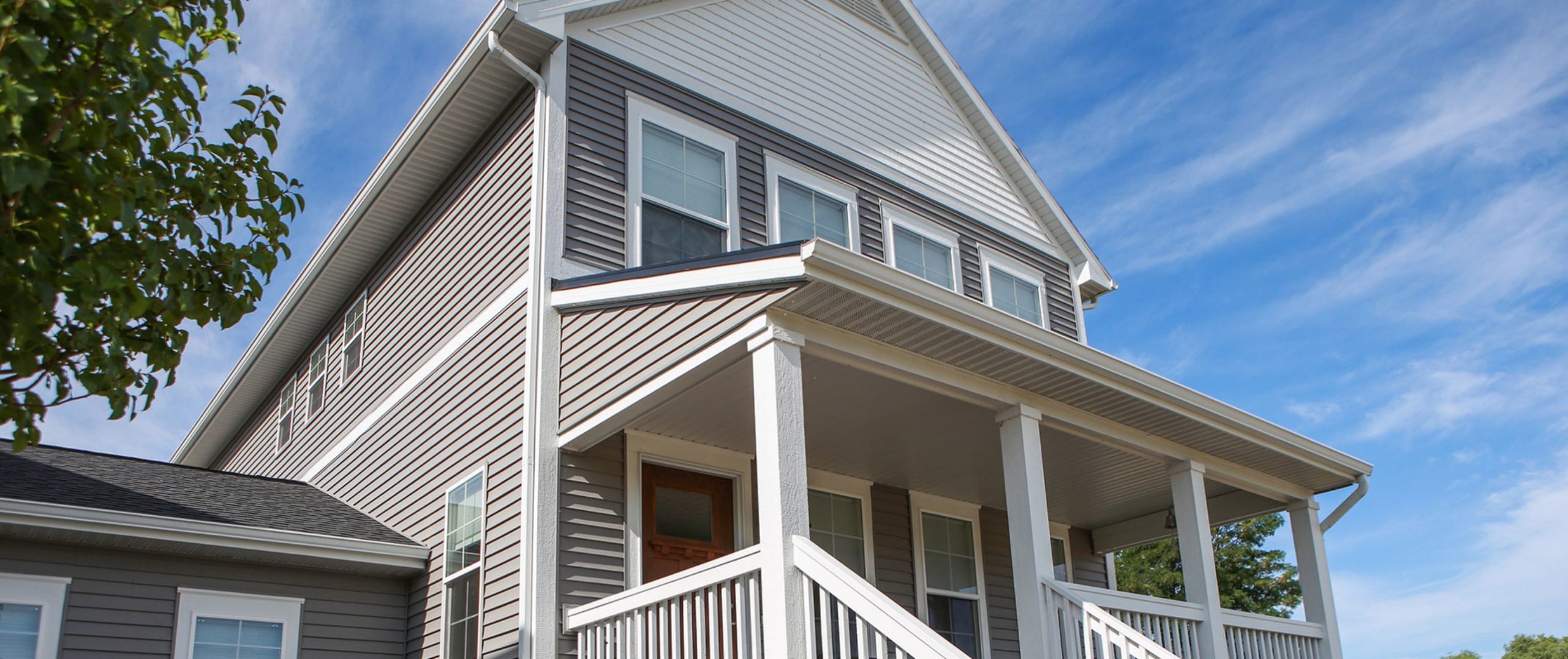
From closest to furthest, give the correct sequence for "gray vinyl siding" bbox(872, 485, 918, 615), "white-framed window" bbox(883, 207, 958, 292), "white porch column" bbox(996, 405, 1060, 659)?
"white porch column" bbox(996, 405, 1060, 659) < "gray vinyl siding" bbox(872, 485, 918, 615) < "white-framed window" bbox(883, 207, 958, 292)

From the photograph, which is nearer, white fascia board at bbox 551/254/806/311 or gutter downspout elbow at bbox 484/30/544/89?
white fascia board at bbox 551/254/806/311

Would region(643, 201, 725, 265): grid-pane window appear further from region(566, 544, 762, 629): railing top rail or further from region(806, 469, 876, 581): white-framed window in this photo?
region(566, 544, 762, 629): railing top rail

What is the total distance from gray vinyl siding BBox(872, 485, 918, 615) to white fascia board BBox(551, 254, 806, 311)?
334 centimetres

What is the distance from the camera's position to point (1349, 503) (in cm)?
1027

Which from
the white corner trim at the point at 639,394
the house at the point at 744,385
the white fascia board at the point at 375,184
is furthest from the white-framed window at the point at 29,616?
the white fascia board at the point at 375,184

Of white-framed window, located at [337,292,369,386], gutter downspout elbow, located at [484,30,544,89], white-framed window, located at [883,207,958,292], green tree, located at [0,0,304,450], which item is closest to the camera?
green tree, located at [0,0,304,450]

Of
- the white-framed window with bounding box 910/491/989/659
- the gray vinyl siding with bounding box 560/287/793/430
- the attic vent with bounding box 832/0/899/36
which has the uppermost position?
the attic vent with bounding box 832/0/899/36

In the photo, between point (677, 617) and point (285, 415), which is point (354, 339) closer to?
point (285, 415)

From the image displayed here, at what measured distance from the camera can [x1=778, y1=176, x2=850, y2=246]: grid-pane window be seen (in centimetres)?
1041

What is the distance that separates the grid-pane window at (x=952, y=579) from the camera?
10.6 m

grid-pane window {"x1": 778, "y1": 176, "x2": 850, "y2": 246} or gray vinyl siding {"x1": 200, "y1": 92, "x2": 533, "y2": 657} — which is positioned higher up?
grid-pane window {"x1": 778, "y1": 176, "x2": 850, "y2": 246}

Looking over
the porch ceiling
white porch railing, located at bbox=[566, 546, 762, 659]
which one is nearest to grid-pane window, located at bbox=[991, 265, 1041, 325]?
the porch ceiling

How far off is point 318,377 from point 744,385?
7883 mm

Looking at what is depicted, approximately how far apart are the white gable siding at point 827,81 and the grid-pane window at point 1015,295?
0.61m
